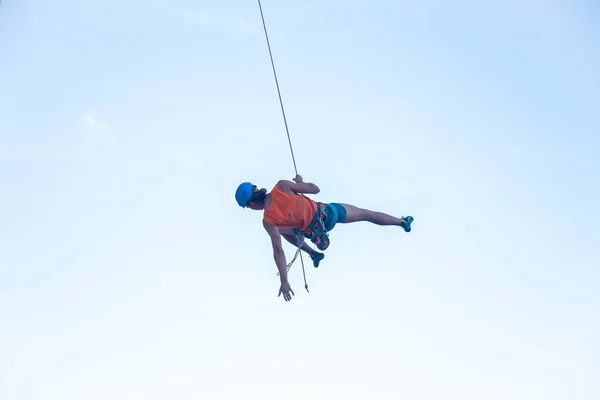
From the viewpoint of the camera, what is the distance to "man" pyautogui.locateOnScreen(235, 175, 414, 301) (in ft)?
32.0

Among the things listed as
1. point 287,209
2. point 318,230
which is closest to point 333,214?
point 318,230

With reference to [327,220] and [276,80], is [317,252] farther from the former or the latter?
[276,80]

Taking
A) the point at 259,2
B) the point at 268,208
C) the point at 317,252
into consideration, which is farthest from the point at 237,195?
the point at 259,2

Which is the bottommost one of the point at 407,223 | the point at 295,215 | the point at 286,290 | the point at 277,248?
the point at 286,290

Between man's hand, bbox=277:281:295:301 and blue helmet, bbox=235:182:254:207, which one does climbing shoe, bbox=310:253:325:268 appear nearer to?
man's hand, bbox=277:281:295:301

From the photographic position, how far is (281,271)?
9.91m

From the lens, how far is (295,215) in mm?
9891

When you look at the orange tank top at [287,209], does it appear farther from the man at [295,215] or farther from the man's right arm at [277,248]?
the man's right arm at [277,248]

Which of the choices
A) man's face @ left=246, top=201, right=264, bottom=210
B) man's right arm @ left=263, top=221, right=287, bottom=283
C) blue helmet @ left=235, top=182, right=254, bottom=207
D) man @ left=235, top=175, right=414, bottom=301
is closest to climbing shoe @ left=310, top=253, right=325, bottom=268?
man @ left=235, top=175, right=414, bottom=301

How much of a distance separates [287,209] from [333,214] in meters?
0.70

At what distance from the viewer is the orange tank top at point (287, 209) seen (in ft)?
32.0

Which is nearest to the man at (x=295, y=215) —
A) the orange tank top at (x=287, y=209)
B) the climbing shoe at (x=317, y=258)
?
the orange tank top at (x=287, y=209)

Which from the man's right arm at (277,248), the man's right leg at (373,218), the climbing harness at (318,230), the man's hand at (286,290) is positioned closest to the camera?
the man's hand at (286,290)

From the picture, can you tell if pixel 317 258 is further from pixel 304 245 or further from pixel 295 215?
pixel 295 215
